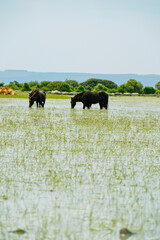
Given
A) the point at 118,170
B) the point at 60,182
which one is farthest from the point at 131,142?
the point at 60,182

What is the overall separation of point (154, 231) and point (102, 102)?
27189 millimetres

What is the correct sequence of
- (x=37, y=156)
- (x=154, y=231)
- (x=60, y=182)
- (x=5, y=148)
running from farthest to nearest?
1. (x=5, y=148)
2. (x=37, y=156)
3. (x=60, y=182)
4. (x=154, y=231)

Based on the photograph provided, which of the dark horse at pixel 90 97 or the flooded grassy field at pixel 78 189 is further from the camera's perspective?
the dark horse at pixel 90 97

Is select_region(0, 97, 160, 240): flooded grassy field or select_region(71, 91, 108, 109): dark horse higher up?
select_region(71, 91, 108, 109): dark horse

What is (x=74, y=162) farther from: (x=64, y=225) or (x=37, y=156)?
(x=64, y=225)

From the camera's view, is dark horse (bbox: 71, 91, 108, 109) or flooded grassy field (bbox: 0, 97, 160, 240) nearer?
flooded grassy field (bbox: 0, 97, 160, 240)

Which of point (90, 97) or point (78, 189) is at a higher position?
point (90, 97)

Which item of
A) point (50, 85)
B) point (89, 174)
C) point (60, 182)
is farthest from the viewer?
point (50, 85)

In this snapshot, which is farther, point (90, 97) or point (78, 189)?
point (90, 97)

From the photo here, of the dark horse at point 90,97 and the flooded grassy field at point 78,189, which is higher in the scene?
the dark horse at point 90,97

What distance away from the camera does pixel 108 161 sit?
946 centimetres

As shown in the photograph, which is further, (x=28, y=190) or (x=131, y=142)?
(x=131, y=142)

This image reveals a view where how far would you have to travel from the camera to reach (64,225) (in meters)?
5.19

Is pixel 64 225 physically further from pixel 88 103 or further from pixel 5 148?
pixel 88 103
